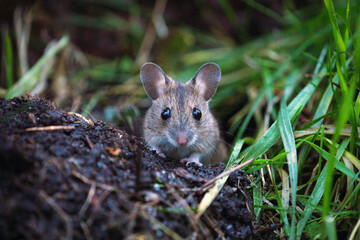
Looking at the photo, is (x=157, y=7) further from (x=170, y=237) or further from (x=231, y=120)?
(x=170, y=237)

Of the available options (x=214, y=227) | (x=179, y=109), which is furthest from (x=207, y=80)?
(x=214, y=227)

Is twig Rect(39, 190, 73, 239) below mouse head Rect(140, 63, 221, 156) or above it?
below

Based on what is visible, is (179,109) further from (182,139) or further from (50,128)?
(50,128)

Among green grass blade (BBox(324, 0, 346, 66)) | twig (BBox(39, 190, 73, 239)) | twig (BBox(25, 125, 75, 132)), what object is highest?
green grass blade (BBox(324, 0, 346, 66))

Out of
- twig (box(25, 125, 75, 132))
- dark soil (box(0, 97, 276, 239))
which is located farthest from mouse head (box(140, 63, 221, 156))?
twig (box(25, 125, 75, 132))

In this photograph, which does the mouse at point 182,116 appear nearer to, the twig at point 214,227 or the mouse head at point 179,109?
the mouse head at point 179,109

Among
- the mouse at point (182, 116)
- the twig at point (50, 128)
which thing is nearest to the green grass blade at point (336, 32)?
the mouse at point (182, 116)

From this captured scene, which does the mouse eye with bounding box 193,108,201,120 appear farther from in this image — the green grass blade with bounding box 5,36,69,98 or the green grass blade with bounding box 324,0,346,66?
the green grass blade with bounding box 5,36,69,98

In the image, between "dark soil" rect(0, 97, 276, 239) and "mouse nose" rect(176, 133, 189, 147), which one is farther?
"mouse nose" rect(176, 133, 189, 147)
